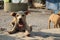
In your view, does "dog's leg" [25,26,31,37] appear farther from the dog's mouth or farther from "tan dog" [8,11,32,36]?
the dog's mouth

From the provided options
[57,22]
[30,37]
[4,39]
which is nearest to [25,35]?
[30,37]

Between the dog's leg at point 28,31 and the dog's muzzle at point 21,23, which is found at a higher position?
the dog's muzzle at point 21,23

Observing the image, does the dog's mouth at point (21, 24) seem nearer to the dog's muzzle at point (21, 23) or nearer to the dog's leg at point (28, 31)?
the dog's muzzle at point (21, 23)

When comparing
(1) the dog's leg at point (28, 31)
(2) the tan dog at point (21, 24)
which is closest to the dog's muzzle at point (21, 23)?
(2) the tan dog at point (21, 24)

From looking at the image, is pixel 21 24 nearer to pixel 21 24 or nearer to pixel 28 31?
pixel 21 24

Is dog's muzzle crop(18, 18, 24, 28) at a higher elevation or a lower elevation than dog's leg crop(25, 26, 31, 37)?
higher

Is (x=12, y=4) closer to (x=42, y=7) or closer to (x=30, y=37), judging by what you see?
(x=42, y=7)

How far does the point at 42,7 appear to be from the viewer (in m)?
22.9

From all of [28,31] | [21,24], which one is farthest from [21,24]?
[28,31]

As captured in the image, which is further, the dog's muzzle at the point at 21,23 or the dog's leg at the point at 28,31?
the dog's muzzle at the point at 21,23

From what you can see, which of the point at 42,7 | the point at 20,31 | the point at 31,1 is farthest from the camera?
the point at 31,1

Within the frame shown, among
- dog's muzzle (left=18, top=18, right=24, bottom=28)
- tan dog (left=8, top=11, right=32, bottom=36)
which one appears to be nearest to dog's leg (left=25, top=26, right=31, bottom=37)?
tan dog (left=8, top=11, right=32, bottom=36)

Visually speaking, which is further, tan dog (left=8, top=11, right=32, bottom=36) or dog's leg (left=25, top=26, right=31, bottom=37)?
tan dog (left=8, top=11, right=32, bottom=36)

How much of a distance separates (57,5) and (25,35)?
12698 millimetres
